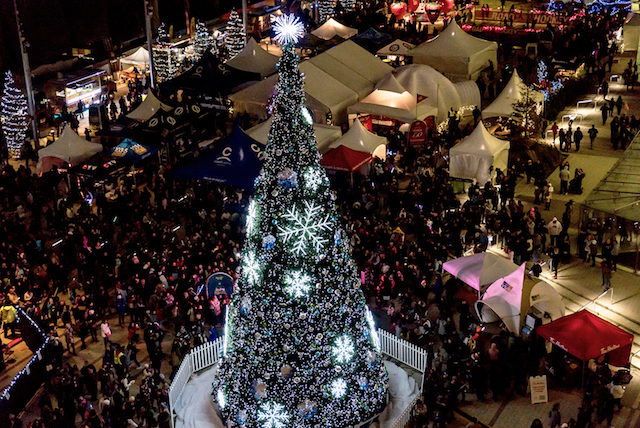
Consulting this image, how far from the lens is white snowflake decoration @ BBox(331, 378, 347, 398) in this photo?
14711mm

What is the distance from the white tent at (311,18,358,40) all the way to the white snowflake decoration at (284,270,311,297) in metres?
30.9

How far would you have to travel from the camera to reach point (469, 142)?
2678cm

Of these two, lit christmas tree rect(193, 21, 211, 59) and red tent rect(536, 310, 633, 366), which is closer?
red tent rect(536, 310, 633, 366)

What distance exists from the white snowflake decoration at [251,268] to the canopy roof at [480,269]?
7180mm

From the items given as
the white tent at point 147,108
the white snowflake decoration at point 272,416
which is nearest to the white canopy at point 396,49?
the white tent at point 147,108

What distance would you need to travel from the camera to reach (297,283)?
1402cm

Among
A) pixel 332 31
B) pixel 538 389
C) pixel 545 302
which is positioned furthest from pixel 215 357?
pixel 332 31

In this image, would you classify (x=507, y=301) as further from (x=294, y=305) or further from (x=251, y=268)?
(x=251, y=268)

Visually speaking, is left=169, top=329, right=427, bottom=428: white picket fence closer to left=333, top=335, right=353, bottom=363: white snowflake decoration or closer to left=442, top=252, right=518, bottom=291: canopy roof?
left=333, top=335, right=353, bottom=363: white snowflake decoration

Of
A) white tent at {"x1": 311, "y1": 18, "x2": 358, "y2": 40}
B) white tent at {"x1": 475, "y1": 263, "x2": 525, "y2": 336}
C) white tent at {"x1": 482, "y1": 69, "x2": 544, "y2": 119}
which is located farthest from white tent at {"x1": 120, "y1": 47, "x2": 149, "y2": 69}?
white tent at {"x1": 475, "y1": 263, "x2": 525, "y2": 336}

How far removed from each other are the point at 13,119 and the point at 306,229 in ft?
67.7

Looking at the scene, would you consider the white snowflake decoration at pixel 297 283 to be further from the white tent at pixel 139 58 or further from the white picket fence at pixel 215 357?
the white tent at pixel 139 58

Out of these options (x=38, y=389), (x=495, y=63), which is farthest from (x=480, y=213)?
(x=495, y=63)

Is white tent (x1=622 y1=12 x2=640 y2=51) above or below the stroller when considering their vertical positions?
below
